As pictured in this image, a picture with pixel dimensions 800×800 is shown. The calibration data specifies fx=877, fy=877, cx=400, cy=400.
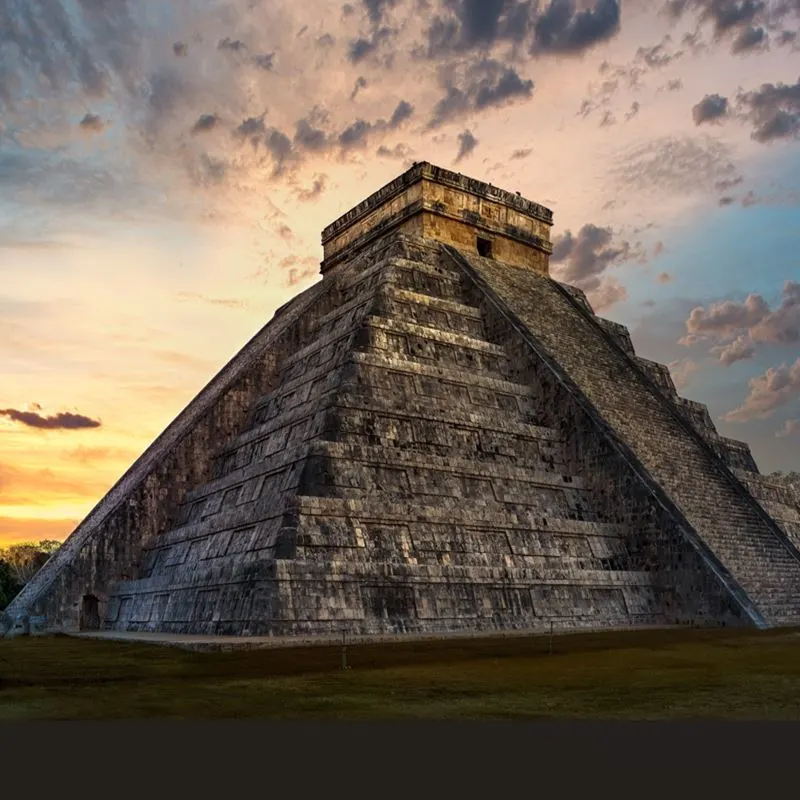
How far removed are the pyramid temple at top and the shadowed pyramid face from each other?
1677 mm

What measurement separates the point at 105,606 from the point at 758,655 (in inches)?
561

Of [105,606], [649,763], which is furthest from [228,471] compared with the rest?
[649,763]

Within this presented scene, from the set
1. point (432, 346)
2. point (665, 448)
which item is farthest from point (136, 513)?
point (665, 448)

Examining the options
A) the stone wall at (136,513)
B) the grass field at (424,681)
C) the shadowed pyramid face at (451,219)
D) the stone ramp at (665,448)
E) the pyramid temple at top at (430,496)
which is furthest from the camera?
the shadowed pyramid face at (451,219)

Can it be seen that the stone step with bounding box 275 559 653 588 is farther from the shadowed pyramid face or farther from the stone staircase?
the shadowed pyramid face

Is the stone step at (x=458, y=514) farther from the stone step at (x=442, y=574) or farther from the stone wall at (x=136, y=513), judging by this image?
the stone wall at (x=136, y=513)

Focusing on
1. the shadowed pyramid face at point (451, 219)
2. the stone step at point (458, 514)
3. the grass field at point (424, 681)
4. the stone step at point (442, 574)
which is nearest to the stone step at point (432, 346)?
the stone step at point (458, 514)

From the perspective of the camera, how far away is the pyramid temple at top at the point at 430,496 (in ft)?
51.1

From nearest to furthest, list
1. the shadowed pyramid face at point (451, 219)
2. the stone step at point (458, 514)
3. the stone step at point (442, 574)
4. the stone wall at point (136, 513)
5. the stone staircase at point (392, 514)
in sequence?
1. the stone step at point (442, 574)
2. the stone staircase at point (392, 514)
3. the stone step at point (458, 514)
4. the stone wall at point (136, 513)
5. the shadowed pyramid face at point (451, 219)

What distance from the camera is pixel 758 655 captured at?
38.8 feet

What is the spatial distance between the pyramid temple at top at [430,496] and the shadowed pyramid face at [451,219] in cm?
168

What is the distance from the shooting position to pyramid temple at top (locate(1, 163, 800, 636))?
1559cm

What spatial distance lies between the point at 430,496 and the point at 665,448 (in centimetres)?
739

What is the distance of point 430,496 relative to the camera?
17.5 metres
